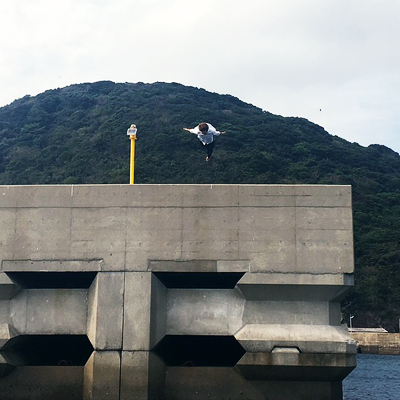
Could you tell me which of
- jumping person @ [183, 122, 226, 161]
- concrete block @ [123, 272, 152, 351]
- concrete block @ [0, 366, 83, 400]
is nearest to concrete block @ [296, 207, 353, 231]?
concrete block @ [123, 272, 152, 351]

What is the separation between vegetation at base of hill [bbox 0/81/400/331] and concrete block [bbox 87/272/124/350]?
315 feet

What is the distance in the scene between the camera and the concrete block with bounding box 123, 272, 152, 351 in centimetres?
1931

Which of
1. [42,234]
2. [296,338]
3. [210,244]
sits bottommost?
[296,338]

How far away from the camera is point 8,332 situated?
19.9 metres

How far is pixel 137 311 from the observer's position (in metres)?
19.5

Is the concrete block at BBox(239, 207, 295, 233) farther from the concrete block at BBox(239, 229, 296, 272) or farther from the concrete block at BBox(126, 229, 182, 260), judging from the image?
the concrete block at BBox(126, 229, 182, 260)

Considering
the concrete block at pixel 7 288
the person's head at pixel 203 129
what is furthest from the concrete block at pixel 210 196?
the concrete block at pixel 7 288

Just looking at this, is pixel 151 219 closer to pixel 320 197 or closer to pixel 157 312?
pixel 157 312

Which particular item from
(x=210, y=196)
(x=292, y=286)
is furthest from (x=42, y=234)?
(x=292, y=286)

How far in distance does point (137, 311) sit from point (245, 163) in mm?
136589

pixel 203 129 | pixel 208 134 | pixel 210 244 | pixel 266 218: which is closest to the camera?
pixel 210 244

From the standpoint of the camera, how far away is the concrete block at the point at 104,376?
19.1 m

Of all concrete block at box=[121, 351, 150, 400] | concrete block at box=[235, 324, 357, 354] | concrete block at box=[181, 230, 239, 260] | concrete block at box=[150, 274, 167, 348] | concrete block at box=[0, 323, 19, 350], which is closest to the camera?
concrete block at box=[121, 351, 150, 400]

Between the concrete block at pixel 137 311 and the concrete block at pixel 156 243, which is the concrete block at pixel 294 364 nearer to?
the concrete block at pixel 137 311
